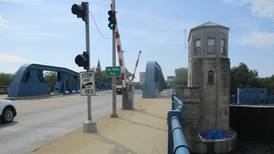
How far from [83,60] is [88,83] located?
801 millimetres

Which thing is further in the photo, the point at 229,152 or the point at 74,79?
the point at 74,79

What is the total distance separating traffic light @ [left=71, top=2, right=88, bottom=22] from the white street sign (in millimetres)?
1946

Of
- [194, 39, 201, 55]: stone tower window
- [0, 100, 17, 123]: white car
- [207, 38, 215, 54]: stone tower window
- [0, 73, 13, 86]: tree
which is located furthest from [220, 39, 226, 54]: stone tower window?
[0, 73, 13, 86]: tree

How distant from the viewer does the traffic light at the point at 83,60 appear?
11.6 m

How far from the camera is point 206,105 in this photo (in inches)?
1134

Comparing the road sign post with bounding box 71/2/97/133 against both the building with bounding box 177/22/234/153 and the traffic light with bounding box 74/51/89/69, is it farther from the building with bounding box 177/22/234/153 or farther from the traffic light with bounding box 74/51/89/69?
the building with bounding box 177/22/234/153

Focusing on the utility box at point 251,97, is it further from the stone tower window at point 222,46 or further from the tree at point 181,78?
the stone tower window at point 222,46

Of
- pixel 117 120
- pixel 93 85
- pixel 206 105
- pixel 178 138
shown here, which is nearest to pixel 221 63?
pixel 206 105

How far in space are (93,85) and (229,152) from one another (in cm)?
1695

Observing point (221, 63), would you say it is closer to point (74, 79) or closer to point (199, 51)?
point (199, 51)

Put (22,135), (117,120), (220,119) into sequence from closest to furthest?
(22,135)
(117,120)
(220,119)

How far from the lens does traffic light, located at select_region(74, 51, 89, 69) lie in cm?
1165

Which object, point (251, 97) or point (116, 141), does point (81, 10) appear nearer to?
point (116, 141)

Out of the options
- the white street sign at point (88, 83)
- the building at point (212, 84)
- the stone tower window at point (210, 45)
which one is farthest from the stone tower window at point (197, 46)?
the white street sign at point (88, 83)
